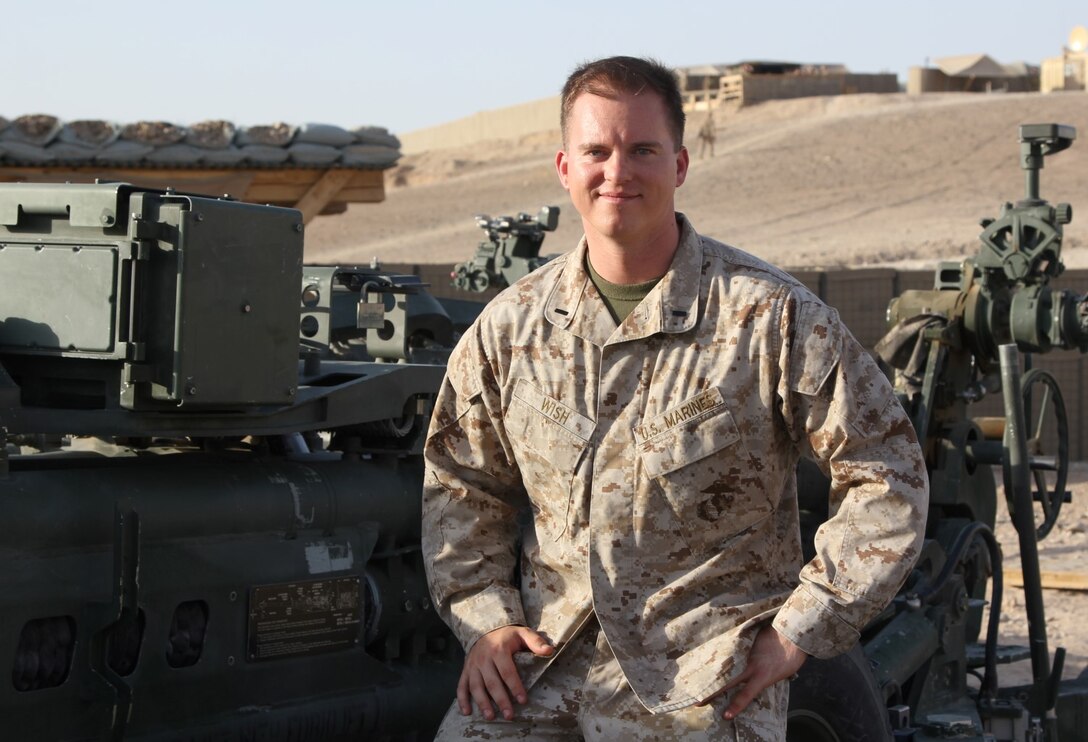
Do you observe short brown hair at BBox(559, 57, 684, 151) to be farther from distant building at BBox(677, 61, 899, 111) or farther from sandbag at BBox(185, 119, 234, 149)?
distant building at BBox(677, 61, 899, 111)

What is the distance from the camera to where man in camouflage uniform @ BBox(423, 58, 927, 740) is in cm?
275

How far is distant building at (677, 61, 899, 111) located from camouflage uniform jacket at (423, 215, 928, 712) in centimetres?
4170

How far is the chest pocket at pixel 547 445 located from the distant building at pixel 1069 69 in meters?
46.6

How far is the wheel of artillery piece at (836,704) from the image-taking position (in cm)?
431

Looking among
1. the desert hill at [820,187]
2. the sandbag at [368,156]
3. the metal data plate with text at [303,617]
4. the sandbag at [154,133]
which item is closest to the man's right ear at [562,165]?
the metal data plate with text at [303,617]

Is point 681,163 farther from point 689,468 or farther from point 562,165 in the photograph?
point 689,468

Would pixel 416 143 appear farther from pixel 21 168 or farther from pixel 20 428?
pixel 20 428

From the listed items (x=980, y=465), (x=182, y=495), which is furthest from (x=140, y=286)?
(x=980, y=465)

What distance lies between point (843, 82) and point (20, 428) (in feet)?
150

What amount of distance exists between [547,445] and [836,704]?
1780 mm

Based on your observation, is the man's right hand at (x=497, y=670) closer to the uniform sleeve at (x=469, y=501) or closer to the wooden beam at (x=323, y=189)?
the uniform sleeve at (x=469, y=501)

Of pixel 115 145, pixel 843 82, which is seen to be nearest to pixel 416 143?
pixel 843 82

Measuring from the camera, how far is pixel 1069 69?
4734cm

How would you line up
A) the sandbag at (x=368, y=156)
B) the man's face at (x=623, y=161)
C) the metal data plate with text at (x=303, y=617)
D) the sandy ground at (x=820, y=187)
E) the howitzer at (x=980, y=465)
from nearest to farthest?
the man's face at (x=623, y=161), the metal data plate with text at (x=303, y=617), the howitzer at (x=980, y=465), the sandbag at (x=368, y=156), the sandy ground at (x=820, y=187)
